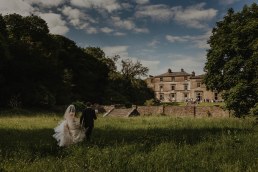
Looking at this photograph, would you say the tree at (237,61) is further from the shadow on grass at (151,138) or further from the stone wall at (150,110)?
the stone wall at (150,110)

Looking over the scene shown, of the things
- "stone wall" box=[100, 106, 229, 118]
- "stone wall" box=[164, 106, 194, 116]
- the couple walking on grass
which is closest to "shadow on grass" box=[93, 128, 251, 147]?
the couple walking on grass

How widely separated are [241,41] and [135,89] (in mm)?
53747

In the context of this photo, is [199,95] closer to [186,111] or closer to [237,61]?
[186,111]

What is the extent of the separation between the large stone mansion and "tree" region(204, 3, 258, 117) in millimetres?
72691

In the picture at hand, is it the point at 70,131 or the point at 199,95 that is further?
the point at 199,95

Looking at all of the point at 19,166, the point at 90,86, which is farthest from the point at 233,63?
the point at 90,86

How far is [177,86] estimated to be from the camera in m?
111

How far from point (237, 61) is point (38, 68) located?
3007 centimetres

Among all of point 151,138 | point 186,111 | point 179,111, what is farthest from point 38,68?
point 151,138

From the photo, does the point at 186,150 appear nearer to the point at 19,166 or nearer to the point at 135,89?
the point at 19,166

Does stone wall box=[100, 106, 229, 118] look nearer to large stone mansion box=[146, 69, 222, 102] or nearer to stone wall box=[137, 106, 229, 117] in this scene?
stone wall box=[137, 106, 229, 117]

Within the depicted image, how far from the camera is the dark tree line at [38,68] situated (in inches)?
1789

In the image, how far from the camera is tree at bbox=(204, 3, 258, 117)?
26391 millimetres

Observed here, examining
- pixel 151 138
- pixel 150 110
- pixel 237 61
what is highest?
pixel 237 61
